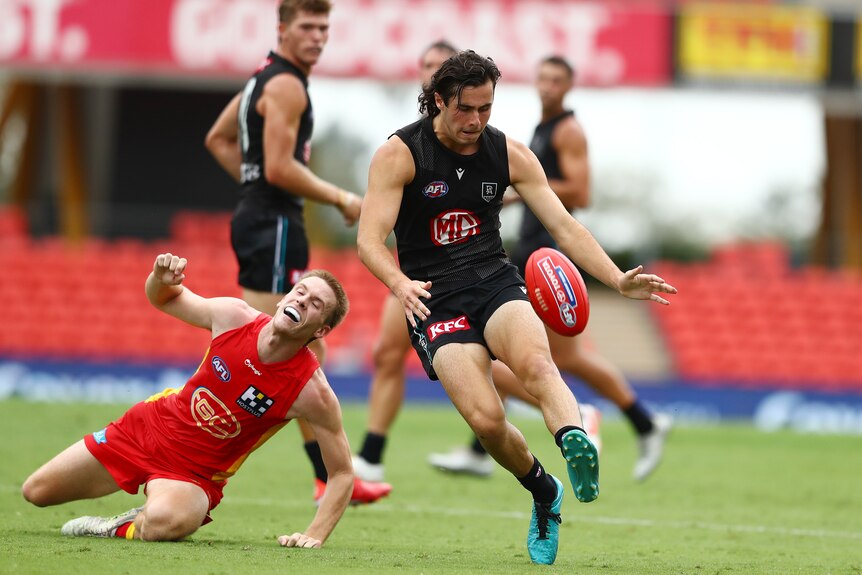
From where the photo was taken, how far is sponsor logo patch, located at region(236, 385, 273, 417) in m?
5.73

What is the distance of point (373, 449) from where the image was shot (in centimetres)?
817

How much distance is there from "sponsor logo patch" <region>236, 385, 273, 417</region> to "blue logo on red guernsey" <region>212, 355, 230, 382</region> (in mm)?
112

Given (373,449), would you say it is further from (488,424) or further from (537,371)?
(537,371)

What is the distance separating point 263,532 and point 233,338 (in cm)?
117

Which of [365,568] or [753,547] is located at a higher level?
[365,568]

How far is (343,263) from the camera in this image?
22172 millimetres

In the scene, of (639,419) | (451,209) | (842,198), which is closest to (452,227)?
(451,209)

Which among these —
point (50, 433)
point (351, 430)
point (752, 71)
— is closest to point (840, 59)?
point (752, 71)

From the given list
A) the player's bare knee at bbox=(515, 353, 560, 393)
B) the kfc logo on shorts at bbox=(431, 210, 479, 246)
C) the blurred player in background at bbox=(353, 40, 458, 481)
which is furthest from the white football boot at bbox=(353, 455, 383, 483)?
the player's bare knee at bbox=(515, 353, 560, 393)

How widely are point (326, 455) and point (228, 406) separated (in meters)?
0.50

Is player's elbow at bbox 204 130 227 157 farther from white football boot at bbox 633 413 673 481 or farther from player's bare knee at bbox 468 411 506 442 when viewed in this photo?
white football boot at bbox 633 413 673 481

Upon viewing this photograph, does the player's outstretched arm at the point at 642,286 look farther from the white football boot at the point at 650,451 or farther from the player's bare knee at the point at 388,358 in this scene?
the white football boot at the point at 650,451

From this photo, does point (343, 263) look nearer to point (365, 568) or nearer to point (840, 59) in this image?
point (840, 59)

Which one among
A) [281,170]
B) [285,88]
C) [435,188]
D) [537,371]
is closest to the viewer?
[537,371]
